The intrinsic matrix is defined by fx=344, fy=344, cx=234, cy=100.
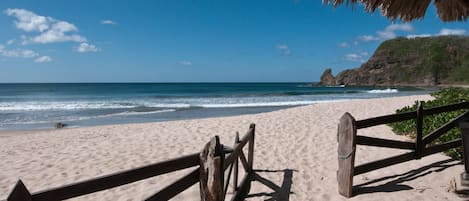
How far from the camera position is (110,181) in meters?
2.66

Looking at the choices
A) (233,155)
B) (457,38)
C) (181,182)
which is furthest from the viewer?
(457,38)

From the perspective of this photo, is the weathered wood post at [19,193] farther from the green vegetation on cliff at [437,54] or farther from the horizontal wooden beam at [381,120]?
the green vegetation on cliff at [437,54]

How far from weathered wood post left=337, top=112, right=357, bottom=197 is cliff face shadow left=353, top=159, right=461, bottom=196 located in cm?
27

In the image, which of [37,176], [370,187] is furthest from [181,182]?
[37,176]

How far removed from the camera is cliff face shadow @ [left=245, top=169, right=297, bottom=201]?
5.47m

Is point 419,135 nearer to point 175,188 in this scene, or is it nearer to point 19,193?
point 175,188

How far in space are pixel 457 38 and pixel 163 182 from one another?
130788 millimetres

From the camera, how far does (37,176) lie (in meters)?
6.72

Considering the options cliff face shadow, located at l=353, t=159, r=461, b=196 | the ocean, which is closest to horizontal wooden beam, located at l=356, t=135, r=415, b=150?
cliff face shadow, located at l=353, t=159, r=461, b=196

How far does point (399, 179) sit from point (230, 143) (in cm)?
547

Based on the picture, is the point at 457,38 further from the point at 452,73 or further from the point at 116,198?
the point at 116,198

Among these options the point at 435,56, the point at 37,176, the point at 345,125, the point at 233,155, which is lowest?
the point at 37,176

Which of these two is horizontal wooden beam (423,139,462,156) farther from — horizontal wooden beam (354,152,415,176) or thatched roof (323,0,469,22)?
thatched roof (323,0,469,22)

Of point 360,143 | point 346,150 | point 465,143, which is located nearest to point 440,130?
point 465,143
